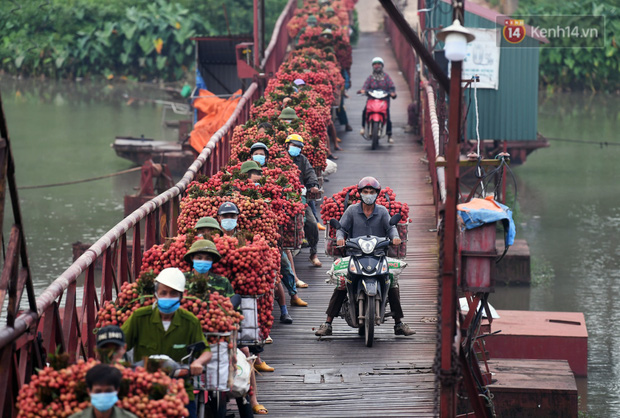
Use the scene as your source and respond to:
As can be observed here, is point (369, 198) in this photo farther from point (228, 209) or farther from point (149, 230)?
point (149, 230)

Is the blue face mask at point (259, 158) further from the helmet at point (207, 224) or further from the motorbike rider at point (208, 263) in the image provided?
the motorbike rider at point (208, 263)

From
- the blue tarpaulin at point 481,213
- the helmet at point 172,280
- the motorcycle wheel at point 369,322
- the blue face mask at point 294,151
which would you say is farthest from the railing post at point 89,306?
the blue face mask at point 294,151

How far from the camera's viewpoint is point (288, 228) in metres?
13.3

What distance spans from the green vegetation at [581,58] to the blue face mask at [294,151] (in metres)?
36.3

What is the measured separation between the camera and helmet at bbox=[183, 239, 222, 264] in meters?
9.65

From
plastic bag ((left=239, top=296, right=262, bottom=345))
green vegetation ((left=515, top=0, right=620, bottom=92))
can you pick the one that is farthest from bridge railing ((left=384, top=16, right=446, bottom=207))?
green vegetation ((left=515, top=0, right=620, bottom=92))

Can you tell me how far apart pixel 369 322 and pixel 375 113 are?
10.8m

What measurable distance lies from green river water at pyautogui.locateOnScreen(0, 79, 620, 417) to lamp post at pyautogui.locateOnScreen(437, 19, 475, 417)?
952 cm

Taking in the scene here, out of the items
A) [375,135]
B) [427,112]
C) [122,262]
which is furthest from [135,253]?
[375,135]

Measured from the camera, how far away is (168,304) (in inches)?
329

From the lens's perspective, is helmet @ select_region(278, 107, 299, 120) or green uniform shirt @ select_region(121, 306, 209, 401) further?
helmet @ select_region(278, 107, 299, 120)

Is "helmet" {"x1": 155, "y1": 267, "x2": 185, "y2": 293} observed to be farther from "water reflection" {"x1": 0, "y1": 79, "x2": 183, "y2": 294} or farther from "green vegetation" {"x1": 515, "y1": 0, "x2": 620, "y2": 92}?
"green vegetation" {"x1": 515, "y1": 0, "x2": 620, "y2": 92}

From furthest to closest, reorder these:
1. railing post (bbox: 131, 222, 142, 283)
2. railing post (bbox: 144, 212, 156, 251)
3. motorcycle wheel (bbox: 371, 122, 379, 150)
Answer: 1. motorcycle wheel (bbox: 371, 122, 379, 150)
2. railing post (bbox: 144, 212, 156, 251)
3. railing post (bbox: 131, 222, 142, 283)

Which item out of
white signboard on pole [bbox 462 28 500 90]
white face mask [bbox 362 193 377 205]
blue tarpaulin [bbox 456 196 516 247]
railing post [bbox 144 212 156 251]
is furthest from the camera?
white signboard on pole [bbox 462 28 500 90]
